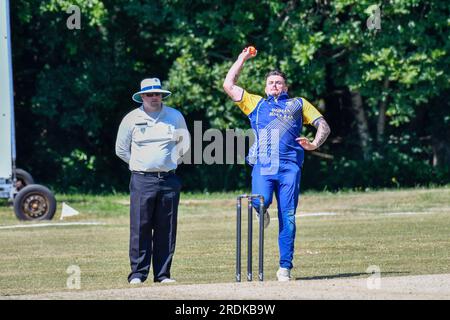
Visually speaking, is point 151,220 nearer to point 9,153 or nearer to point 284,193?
point 284,193

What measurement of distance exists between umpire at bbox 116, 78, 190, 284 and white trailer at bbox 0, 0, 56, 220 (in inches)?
412

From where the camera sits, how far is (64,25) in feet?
108

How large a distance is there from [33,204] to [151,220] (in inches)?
416

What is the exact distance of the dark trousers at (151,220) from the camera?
13938 millimetres

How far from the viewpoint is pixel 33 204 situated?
24281 mm

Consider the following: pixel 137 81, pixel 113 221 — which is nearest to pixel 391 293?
pixel 113 221

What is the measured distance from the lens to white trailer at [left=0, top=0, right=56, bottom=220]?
24234 millimetres

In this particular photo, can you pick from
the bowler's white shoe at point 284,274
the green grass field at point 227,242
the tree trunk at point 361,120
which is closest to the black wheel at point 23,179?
the green grass field at point 227,242

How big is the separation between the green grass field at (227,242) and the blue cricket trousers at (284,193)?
573 mm

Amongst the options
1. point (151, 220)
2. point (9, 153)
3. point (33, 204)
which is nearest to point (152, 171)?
point (151, 220)

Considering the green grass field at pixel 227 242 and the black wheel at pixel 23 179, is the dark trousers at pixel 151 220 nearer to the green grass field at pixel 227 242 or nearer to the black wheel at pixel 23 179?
the green grass field at pixel 227 242
